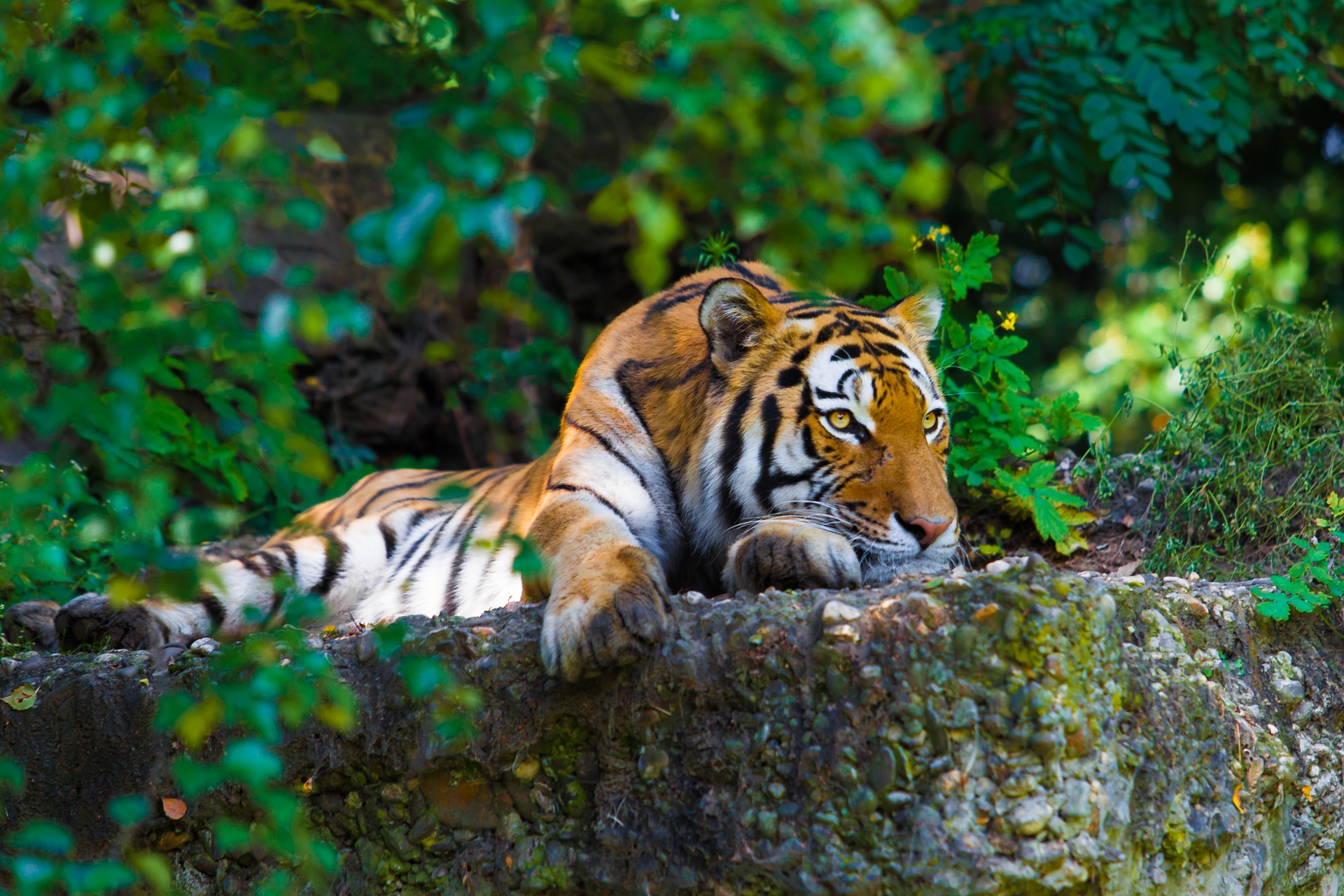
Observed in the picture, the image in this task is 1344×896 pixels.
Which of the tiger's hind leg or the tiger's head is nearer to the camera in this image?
the tiger's head

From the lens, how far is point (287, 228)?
588cm

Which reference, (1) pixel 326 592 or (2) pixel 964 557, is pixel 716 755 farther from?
(1) pixel 326 592

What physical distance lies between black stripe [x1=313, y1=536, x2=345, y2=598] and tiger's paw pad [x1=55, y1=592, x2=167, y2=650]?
0.70 meters

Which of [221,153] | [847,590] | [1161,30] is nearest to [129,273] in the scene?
[221,153]

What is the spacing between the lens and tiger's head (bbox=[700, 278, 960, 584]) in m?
2.70

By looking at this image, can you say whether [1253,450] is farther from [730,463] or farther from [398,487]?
[398,487]

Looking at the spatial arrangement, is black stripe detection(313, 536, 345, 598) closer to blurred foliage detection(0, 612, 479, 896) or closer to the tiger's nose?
blurred foliage detection(0, 612, 479, 896)

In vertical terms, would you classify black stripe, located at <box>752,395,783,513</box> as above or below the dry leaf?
above

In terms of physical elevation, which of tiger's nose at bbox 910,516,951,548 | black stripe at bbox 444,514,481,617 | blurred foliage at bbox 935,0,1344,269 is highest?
blurred foliage at bbox 935,0,1344,269

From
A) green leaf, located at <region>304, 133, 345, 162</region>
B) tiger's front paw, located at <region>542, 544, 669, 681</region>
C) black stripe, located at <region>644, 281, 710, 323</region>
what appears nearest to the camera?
green leaf, located at <region>304, 133, 345, 162</region>

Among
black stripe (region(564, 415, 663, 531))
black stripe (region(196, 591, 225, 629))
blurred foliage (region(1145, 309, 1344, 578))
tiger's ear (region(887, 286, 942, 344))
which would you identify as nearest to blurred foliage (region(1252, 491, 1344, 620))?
blurred foliage (region(1145, 309, 1344, 578))

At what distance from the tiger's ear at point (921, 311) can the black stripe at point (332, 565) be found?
2.24 metres

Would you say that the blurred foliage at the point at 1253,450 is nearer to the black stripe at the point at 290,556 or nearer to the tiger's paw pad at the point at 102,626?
the black stripe at the point at 290,556

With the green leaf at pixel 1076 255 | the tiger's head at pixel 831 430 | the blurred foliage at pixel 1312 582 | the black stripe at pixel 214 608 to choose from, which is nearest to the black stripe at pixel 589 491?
the tiger's head at pixel 831 430
